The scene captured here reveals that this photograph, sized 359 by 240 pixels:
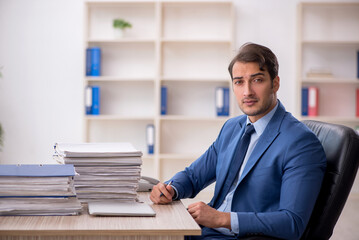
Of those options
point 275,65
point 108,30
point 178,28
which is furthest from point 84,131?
point 275,65

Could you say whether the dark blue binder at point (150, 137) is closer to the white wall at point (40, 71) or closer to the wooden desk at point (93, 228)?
the white wall at point (40, 71)

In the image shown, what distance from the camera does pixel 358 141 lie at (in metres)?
1.64

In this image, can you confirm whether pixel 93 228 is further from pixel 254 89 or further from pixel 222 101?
pixel 222 101

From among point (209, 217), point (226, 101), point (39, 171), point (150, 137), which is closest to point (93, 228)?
point (39, 171)

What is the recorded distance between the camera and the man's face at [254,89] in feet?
6.08

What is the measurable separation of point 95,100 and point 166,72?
2.75ft

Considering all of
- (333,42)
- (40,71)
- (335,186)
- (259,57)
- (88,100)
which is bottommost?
(335,186)

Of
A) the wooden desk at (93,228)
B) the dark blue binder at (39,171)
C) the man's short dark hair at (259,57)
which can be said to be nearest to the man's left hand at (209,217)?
the wooden desk at (93,228)

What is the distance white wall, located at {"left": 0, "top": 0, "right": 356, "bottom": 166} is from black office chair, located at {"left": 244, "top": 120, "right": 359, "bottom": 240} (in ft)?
12.4

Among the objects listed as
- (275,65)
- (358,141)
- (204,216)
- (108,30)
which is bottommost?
(204,216)

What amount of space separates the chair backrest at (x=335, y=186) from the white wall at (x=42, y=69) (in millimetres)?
3782

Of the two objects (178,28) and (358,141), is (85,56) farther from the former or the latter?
(358,141)

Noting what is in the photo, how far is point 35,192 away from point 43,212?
66 millimetres

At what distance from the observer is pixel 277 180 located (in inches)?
67.6
